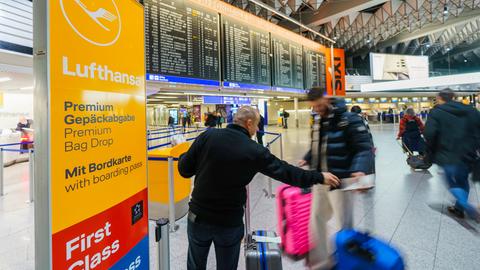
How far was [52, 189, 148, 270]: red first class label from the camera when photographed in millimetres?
912

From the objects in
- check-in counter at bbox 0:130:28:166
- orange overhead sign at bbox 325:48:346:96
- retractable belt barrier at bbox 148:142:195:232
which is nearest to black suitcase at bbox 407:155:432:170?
orange overhead sign at bbox 325:48:346:96

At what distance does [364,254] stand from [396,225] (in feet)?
6.56

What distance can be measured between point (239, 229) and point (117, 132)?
950 mm

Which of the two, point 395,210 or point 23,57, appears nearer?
point 395,210

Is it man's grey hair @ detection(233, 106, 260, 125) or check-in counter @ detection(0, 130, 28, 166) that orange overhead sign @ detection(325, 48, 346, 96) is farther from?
check-in counter @ detection(0, 130, 28, 166)

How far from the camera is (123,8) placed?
4.20 ft

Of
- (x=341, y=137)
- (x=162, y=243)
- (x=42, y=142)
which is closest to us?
(x=42, y=142)

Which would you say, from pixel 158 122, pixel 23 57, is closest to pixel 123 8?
pixel 23 57

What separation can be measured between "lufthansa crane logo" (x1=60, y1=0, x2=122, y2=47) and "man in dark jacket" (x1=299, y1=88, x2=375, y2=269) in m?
1.71

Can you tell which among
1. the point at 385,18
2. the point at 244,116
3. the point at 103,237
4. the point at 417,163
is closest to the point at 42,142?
the point at 103,237

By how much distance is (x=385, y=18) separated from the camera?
13.9 m

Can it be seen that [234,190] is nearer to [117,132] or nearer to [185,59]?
[117,132]

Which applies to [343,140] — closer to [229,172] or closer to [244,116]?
[244,116]

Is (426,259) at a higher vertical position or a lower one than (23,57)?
lower
